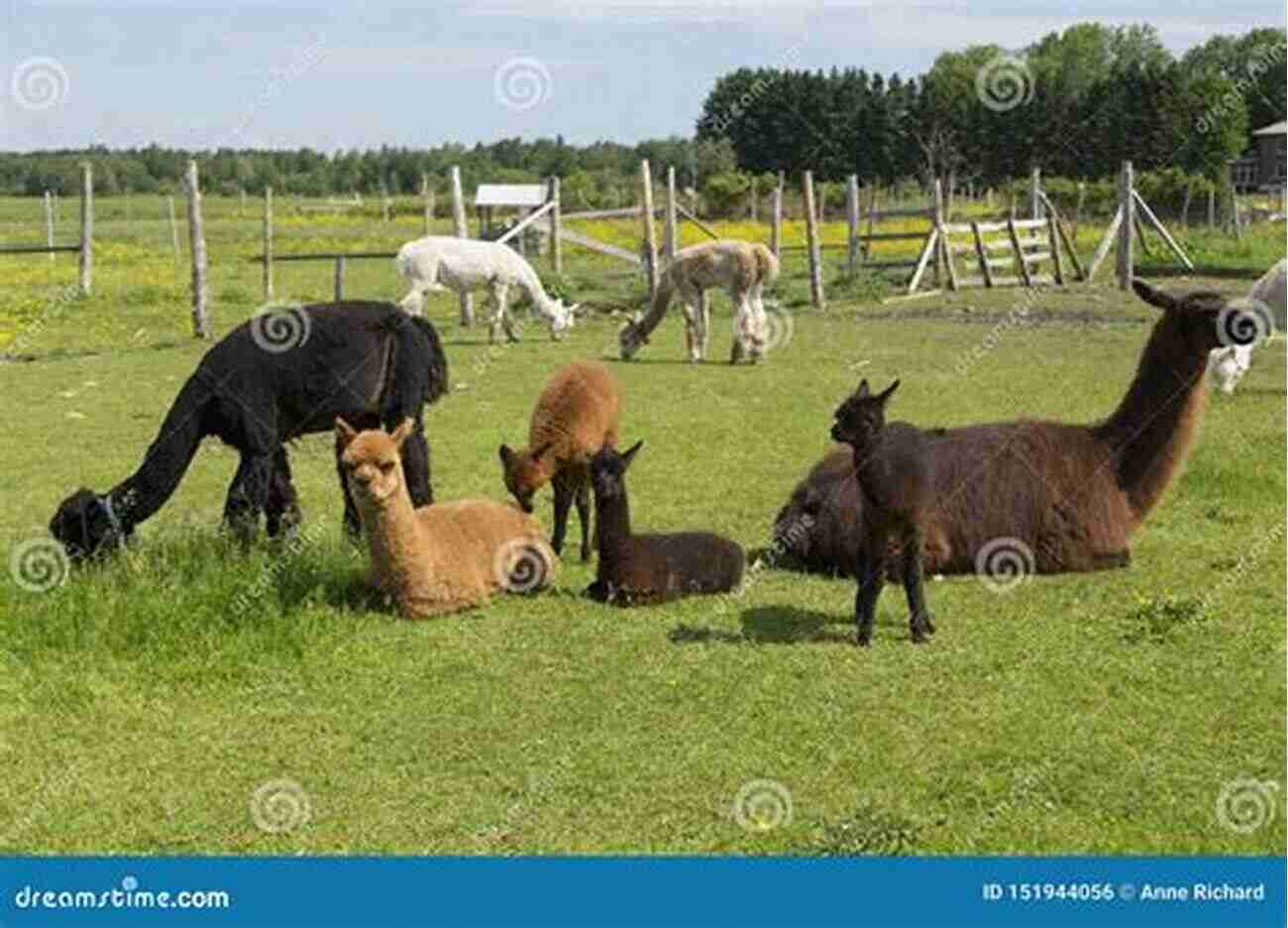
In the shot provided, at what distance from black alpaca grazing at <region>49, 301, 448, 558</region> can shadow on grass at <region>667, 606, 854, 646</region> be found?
2.21 metres

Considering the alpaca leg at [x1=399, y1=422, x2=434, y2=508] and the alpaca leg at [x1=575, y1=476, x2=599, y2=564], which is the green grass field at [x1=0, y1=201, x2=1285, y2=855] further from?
the alpaca leg at [x1=399, y1=422, x2=434, y2=508]

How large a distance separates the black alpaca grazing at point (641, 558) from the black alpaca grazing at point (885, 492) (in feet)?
3.18

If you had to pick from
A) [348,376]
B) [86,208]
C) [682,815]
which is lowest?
[682,815]

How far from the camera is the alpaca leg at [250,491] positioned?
855 cm

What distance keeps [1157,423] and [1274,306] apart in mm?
7124

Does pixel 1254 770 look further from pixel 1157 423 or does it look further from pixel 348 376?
pixel 348 376

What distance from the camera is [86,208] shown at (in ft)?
80.2

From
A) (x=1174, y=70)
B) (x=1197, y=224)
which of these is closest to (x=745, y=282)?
(x=1197, y=224)
